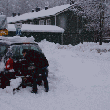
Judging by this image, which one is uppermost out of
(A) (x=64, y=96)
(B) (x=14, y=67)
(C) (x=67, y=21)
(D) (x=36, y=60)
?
(C) (x=67, y=21)

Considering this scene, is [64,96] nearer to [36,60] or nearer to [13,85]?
[36,60]

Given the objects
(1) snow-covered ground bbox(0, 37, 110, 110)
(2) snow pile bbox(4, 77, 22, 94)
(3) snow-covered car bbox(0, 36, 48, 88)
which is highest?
(3) snow-covered car bbox(0, 36, 48, 88)

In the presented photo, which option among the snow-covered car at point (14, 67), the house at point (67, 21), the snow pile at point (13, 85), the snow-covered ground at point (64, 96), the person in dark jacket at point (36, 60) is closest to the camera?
the snow-covered ground at point (64, 96)

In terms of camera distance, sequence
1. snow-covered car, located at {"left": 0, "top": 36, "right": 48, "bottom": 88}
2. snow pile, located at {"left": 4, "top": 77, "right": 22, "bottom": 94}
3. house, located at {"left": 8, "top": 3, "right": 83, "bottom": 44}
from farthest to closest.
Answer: house, located at {"left": 8, "top": 3, "right": 83, "bottom": 44}
snow pile, located at {"left": 4, "top": 77, "right": 22, "bottom": 94}
snow-covered car, located at {"left": 0, "top": 36, "right": 48, "bottom": 88}

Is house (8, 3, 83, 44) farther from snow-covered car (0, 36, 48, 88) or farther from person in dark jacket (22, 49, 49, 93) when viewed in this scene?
person in dark jacket (22, 49, 49, 93)

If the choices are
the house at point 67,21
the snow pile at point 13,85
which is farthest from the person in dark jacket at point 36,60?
the house at point 67,21

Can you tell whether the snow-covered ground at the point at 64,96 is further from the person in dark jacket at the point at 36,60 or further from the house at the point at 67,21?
the house at the point at 67,21

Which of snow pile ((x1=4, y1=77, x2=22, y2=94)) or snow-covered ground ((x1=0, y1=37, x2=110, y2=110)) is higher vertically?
snow pile ((x1=4, y1=77, x2=22, y2=94))

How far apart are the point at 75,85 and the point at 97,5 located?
20828mm

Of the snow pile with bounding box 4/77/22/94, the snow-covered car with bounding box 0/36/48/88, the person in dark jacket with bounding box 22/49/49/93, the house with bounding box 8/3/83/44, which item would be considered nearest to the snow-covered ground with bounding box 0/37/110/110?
the snow pile with bounding box 4/77/22/94

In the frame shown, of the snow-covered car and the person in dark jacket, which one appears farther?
the snow-covered car

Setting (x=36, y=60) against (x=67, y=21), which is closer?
(x=36, y=60)

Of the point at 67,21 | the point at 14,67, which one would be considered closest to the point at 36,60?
the point at 14,67

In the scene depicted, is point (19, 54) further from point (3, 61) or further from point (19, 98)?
point (19, 98)
